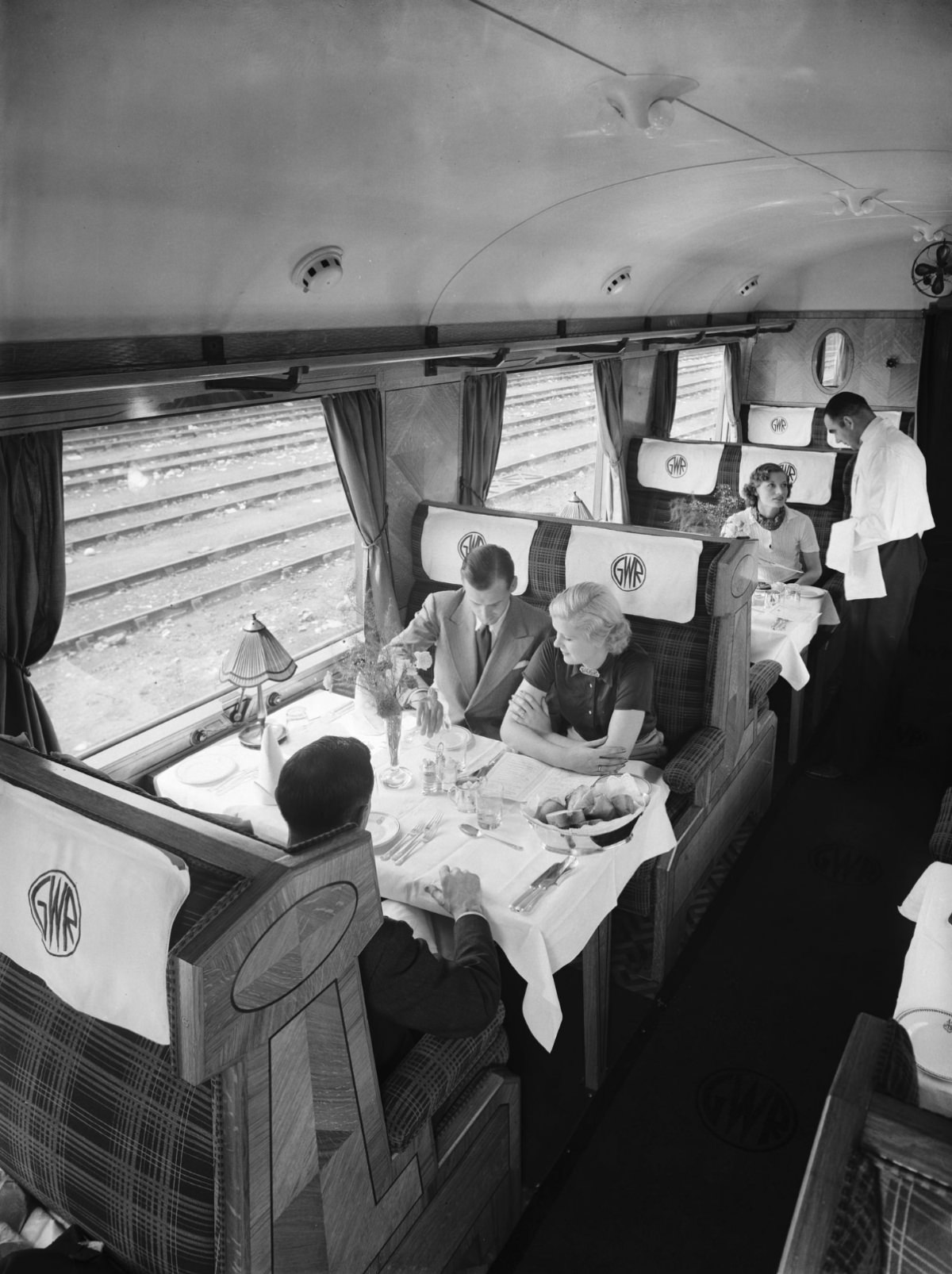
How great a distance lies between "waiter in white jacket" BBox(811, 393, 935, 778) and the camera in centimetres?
473

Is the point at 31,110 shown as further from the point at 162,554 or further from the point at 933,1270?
the point at 933,1270

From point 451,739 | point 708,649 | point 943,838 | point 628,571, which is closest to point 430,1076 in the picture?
point 451,739

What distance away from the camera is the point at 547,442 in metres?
6.66

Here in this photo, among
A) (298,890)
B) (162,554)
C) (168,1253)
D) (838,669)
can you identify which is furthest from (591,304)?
(168,1253)

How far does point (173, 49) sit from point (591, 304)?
4.41m

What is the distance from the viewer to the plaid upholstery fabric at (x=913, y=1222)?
125cm

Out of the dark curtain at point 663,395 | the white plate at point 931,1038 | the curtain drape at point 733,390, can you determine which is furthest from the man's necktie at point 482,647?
the curtain drape at point 733,390

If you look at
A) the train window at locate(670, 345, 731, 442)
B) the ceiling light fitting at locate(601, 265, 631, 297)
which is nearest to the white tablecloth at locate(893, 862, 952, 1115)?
the ceiling light fitting at locate(601, 265, 631, 297)

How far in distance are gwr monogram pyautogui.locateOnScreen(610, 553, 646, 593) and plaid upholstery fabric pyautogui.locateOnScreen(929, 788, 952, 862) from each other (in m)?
1.47

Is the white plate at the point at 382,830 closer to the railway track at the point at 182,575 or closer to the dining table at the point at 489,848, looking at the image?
the dining table at the point at 489,848

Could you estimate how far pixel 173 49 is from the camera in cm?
201

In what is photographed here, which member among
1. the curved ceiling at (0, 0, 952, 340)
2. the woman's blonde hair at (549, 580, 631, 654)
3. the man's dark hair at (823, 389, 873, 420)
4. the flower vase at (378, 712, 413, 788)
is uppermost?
the curved ceiling at (0, 0, 952, 340)

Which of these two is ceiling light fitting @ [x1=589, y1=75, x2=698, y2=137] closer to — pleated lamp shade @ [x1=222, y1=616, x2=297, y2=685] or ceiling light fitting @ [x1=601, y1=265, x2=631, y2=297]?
pleated lamp shade @ [x1=222, y1=616, x2=297, y2=685]

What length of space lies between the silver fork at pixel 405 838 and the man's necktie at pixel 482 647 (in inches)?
47.6
